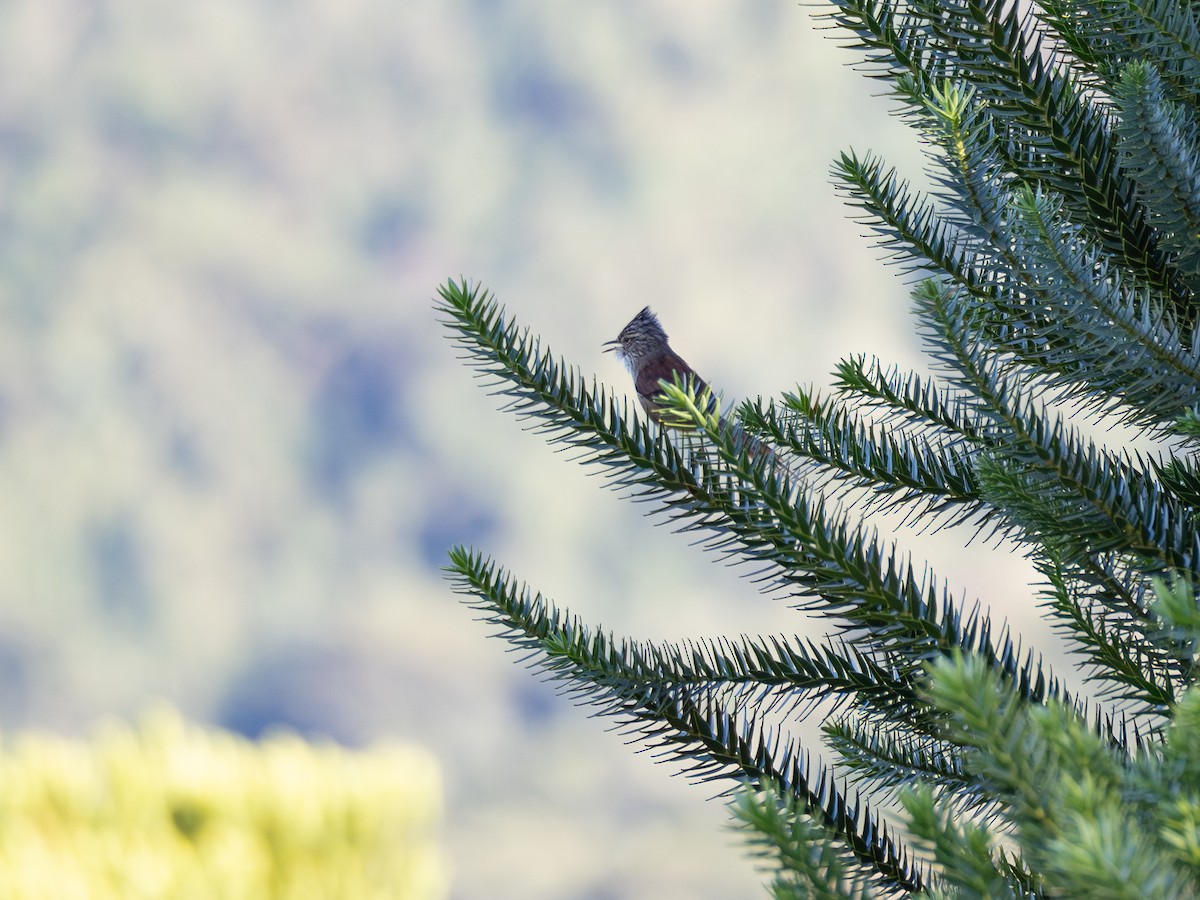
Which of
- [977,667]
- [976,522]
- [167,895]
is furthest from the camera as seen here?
[167,895]

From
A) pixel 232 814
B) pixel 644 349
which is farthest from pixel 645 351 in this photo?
pixel 232 814

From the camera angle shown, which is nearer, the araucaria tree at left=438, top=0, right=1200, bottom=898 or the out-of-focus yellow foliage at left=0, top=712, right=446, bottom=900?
the araucaria tree at left=438, top=0, right=1200, bottom=898

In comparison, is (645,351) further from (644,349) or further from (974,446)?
(974,446)

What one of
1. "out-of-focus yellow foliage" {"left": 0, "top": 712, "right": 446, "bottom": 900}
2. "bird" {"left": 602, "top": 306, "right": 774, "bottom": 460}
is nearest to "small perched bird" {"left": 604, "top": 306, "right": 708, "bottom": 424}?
"bird" {"left": 602, "top": 306, "right": 774, "bottom": 460}

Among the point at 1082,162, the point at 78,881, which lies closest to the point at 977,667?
the point at 1082,162

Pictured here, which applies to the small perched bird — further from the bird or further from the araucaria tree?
the araucaria tree

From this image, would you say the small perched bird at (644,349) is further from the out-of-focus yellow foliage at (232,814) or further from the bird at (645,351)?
the out-of-focus yellow foliage at (232,814)

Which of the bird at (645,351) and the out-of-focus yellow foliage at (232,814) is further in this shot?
the bird at (645,351)

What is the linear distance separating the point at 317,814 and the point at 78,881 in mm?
1027

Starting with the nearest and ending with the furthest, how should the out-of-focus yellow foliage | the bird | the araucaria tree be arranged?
the araucaria tree
the out-of-focus yellow foliage
the bird

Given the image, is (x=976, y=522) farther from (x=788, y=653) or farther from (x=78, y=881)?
(x=78, y=881)

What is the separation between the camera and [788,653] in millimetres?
2309

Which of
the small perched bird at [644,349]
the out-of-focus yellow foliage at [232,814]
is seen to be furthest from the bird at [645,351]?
the out-of-focus yellow foliage at [232,814]

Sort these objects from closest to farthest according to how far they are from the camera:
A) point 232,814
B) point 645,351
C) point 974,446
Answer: point 974,446 → point 232,814 → point 645,351
